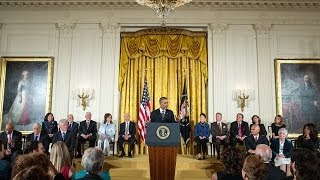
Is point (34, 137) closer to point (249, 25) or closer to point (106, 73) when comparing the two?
point (106, 73)

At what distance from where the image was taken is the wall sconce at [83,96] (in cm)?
1166

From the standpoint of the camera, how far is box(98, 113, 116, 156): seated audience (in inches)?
413

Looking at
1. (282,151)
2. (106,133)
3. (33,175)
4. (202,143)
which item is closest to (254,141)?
(282,151)

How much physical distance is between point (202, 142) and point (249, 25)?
434cm

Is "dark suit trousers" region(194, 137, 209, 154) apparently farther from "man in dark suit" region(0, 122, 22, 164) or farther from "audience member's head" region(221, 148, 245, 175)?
"audience member's head" region(221, 148, 245, 175)

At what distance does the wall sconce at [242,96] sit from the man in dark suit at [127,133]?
3.30m

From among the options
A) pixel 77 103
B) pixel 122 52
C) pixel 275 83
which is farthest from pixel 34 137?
pixel 275 83

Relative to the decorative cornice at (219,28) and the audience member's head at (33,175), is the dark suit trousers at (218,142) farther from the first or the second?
the audience member's head at (33,175)

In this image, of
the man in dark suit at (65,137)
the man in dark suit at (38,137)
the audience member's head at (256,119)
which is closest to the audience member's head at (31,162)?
the man in dark suit at (65,137)

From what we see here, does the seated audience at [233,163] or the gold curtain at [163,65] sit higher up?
the gold curtain at [163,65]

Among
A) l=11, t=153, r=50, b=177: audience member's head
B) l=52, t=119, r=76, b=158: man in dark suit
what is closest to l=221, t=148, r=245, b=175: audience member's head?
l=11, t=153, r=50, b=177: audience member's head

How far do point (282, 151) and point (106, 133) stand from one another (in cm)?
490

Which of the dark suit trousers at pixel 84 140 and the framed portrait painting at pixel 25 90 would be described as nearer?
the dark suit trousers at pixel 84 140

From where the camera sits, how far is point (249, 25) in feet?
40.2
